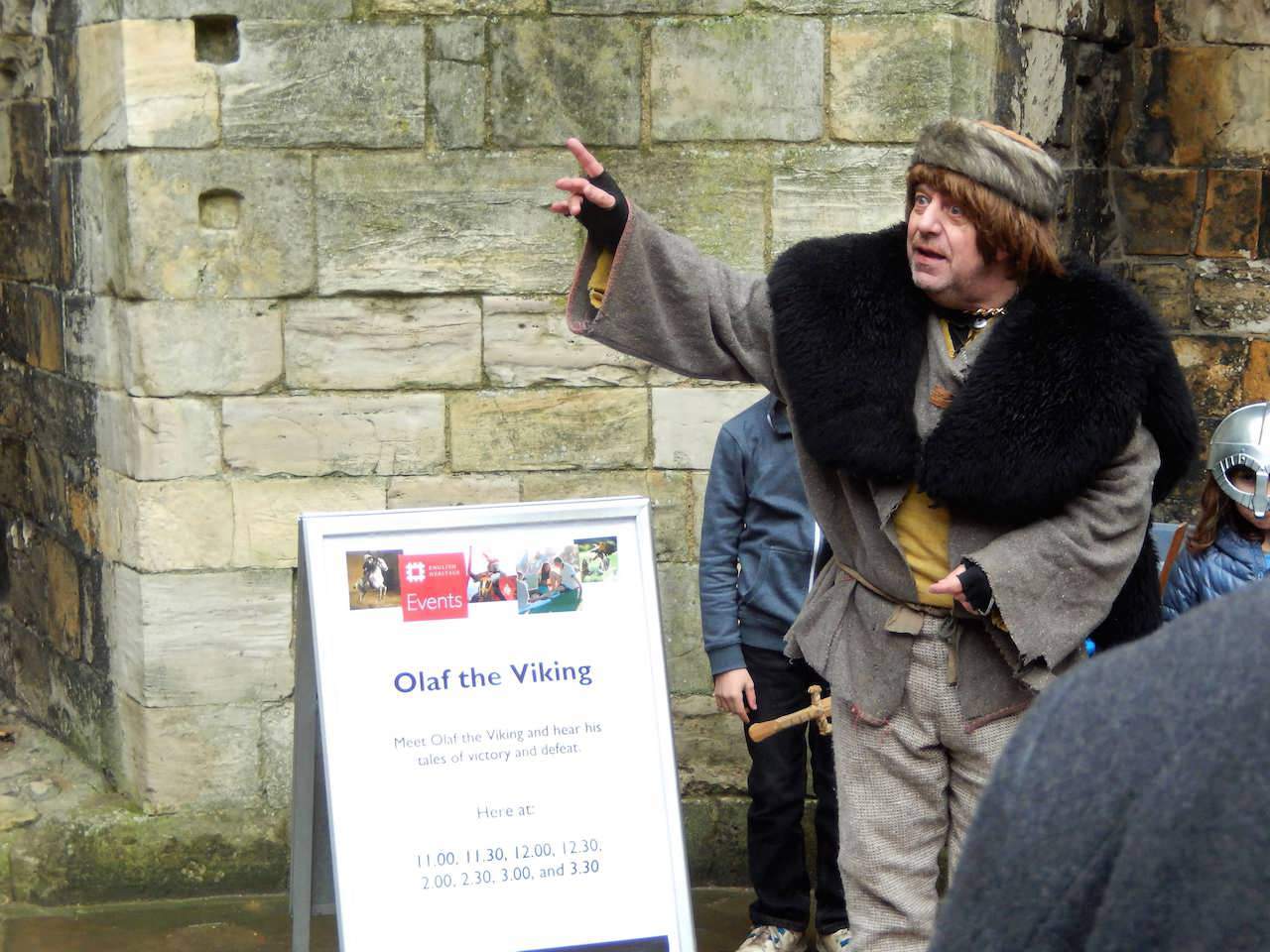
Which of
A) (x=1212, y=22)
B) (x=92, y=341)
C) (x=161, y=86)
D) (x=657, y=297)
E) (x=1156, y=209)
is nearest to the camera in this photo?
(x=657, y=297)

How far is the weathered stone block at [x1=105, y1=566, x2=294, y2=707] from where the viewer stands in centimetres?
450

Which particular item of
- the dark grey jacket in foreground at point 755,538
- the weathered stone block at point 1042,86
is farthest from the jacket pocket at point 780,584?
the weathered stone block at point 1042,86

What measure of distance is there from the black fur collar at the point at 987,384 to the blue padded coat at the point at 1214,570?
35.5 inches

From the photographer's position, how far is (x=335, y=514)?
3.32m

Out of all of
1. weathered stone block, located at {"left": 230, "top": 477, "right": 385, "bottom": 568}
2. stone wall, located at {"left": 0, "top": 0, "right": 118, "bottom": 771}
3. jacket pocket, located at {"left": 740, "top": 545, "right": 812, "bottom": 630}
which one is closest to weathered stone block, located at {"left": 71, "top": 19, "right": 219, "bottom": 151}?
stone wall, located at {"left": 0, "top": 0, "right": 118, "bottom": 771}

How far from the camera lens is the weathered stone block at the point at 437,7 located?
14.3 feet

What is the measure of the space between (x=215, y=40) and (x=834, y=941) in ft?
8.77

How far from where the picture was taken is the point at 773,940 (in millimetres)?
4160

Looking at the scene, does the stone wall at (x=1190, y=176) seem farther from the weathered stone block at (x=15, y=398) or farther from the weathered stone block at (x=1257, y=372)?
the weathered stone block at (x=15, y=398)

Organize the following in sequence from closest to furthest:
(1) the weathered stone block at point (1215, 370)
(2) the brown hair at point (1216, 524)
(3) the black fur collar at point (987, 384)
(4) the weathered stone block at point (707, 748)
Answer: (3) the black fur collar at point (987, 384) → (2) the brown hair at point (1216, 524) → (4) the weathered stone block at point (707, 748) → (1) the weathered stone block at point (1215, 370)

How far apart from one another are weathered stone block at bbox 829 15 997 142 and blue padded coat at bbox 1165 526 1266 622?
1.29 meters

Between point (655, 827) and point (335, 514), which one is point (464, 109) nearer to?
point (335, 514)

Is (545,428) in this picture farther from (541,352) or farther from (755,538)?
(755,538)

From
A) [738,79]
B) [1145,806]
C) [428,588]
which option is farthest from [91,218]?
[1145,806]
